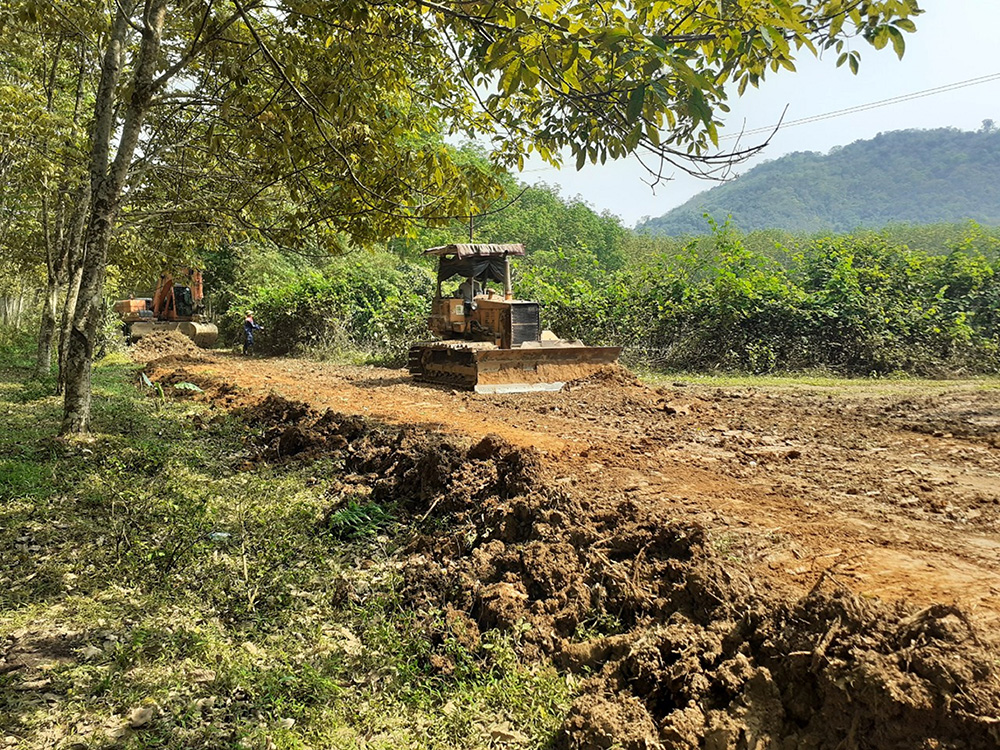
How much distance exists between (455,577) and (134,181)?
8.77 metres

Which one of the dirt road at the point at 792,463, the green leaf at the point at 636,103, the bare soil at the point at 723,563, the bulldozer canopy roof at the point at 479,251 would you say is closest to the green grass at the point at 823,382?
the dirt road at the point at 792,463

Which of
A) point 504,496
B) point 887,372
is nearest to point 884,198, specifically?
point 887,372

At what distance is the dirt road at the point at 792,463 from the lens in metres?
3.62

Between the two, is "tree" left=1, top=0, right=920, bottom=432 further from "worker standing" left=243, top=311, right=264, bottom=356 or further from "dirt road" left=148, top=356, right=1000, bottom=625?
"worker standing" left=243, top=311, right=264, bottom=356

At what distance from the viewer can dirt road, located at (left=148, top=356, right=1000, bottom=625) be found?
11.9 ft

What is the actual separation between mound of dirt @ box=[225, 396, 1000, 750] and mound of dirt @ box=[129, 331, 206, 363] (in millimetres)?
19293

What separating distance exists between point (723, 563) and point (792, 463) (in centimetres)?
323

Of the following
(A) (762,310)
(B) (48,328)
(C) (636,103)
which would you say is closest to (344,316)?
(B) (48,328)

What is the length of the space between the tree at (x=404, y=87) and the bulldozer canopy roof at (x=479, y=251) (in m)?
4.73

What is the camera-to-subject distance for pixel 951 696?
214 centimetres

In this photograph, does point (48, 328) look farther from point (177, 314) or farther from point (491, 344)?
point (177, 314)

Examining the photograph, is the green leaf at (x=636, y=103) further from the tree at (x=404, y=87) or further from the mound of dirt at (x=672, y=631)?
the mound of dirt at (x=672, y=631)

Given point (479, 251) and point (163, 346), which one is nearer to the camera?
point (479, 251)

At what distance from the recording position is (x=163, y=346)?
23062 mm
